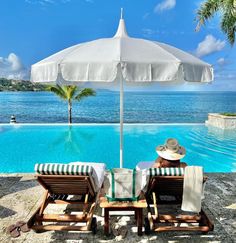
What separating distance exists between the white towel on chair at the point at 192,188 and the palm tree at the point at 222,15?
1297 cm

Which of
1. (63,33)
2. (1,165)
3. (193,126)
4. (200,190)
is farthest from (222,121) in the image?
(63,33)

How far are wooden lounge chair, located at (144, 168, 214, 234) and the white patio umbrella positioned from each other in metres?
1.17

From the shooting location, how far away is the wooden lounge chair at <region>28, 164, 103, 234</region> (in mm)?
3570

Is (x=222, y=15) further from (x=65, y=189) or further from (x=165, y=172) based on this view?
(x=65, y=189)

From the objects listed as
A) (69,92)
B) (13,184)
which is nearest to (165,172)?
(13,184)

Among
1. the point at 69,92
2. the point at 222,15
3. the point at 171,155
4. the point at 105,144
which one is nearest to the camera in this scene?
the point at 171,155

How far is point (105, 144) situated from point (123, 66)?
7918 millimetres

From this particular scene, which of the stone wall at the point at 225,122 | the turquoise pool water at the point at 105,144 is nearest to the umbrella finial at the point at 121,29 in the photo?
the turquoise pool water at the point at 105,144

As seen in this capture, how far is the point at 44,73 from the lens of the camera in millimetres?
3900

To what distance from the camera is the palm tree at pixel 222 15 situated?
14581 millimetres

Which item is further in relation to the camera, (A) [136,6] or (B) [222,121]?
(A) [136,6]

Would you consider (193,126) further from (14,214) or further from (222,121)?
(14,214)

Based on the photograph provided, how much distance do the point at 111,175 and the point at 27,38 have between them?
8290 cm

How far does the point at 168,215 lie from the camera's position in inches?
151
